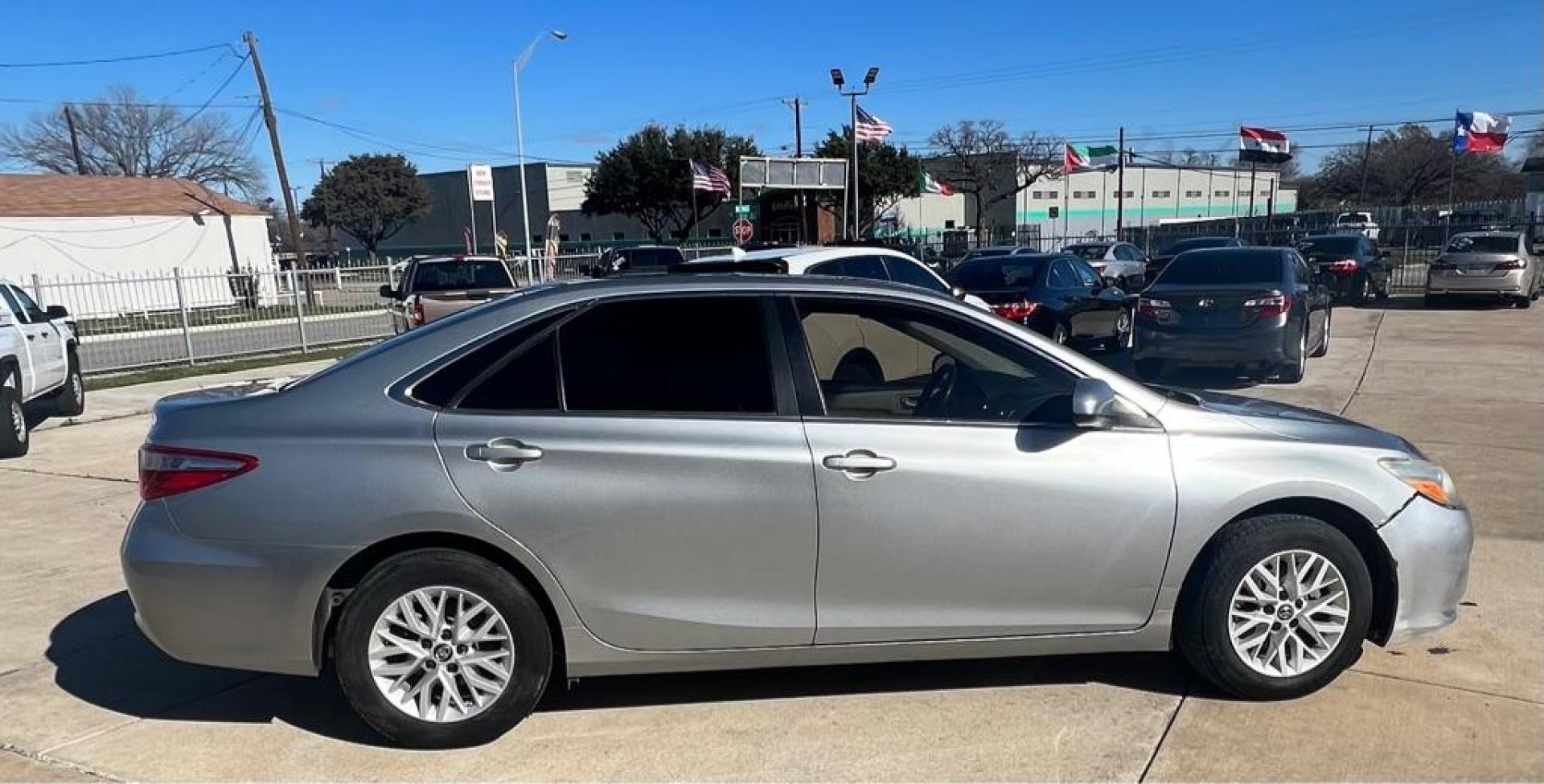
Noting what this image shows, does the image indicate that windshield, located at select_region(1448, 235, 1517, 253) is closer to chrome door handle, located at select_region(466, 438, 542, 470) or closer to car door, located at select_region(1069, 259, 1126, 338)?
car door, located at select_region(1069, 259, 1126, 338)

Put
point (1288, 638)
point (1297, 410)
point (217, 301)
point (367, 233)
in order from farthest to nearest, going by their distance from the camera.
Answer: point (367, 233)
point (217, 301)
point (1297, 410)
point (1288, 638)

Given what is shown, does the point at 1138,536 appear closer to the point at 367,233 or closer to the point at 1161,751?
the point at 1161,751

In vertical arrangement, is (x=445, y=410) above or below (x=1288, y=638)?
above

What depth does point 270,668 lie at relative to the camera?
363 centimetres

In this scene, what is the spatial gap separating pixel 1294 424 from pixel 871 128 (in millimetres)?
36483

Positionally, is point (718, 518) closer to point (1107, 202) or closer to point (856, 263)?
point (856, 263)

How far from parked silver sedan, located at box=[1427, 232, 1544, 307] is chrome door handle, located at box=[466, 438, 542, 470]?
22154mm

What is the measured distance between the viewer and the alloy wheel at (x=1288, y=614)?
3.77 metres

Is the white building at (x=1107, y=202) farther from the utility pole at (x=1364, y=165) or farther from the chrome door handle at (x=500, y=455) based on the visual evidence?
the chrome door handle at (x=500, y=455)

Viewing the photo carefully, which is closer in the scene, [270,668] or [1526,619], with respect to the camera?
[270,668]

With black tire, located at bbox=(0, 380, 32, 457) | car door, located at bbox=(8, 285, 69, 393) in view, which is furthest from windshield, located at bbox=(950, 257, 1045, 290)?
car door, located at bbox=(8, 285, 69, 393)

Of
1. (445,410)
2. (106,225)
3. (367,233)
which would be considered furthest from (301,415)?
(367,233)

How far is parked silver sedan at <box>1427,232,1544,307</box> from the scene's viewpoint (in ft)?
64.8

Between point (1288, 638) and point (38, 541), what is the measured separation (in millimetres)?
7125
